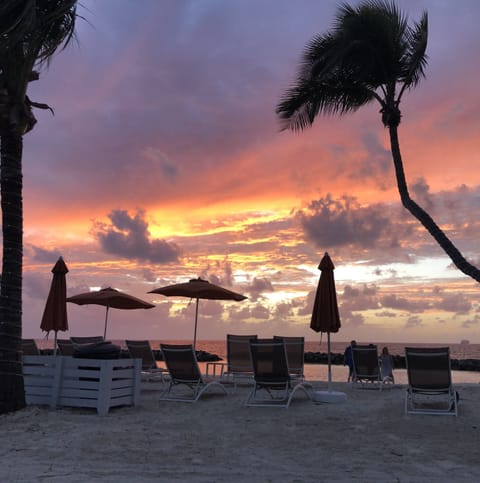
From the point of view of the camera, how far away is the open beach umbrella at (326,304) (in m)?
9.81

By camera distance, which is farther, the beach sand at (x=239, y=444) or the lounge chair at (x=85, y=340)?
the lounge chair at (x=85, y=340)

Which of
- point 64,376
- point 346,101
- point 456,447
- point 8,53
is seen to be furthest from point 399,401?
point 8,53

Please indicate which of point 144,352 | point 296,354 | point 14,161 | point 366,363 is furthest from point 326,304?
point 14,161

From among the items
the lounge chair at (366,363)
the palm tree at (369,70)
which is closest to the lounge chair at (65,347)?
the lounge chair at (366,363)

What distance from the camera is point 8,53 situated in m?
8.09

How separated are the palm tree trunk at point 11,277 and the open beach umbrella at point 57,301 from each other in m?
2.97

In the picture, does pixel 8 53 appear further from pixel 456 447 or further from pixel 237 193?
pixel 237 193

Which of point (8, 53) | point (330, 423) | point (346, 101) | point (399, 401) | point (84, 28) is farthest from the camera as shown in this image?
point (346, 101)

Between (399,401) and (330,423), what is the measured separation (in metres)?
2.38

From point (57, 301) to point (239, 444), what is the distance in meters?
6.33

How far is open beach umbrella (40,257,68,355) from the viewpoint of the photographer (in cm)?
1120

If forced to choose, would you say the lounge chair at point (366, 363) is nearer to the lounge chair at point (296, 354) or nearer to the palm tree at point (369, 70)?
the lounge chair at point (296, 354)

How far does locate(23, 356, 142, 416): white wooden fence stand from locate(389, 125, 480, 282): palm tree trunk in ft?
23.4

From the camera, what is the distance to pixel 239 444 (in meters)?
6.25
